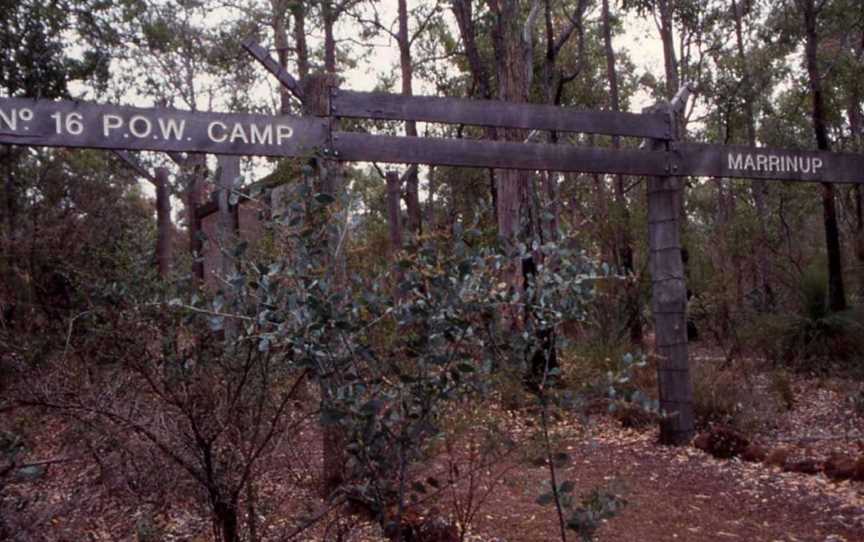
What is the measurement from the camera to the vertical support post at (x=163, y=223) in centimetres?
684

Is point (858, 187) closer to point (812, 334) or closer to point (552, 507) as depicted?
point (812, 334)

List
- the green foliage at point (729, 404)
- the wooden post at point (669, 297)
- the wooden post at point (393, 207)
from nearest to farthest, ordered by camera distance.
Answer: the wooden post at point (669, 297) < the green foliage at point (729, 404) < the wooden post at point (393, 207)

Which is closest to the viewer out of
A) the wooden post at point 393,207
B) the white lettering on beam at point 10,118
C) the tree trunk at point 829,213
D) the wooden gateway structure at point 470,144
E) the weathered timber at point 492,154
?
the white lettering on beam at point 10,118

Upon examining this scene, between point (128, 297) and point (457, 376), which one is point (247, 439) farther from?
point (457, 376)

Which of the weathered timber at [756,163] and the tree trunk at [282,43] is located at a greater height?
the tree trunk at [282,43]

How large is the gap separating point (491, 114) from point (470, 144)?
0.36 meters

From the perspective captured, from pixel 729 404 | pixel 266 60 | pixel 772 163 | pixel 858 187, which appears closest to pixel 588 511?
pixel 266 60

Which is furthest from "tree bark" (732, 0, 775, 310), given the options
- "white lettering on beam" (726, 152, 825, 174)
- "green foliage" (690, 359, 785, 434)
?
"white lettering on beam" (726, 152, 825, 174)

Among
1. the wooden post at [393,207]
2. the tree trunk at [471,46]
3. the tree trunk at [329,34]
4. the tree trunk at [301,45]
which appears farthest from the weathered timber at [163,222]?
the tree trunk at [301,45]

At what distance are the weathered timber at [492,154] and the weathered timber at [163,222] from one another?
2303mm

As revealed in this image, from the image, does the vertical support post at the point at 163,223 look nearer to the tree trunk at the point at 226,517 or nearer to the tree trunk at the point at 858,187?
the tree trunk at the point at 226,517

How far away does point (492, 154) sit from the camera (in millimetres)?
5418

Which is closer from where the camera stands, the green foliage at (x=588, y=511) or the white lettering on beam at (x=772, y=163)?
the green foliage at (x=588, y=511)

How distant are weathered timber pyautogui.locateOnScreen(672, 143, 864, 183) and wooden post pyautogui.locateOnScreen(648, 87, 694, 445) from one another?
0.16 m
